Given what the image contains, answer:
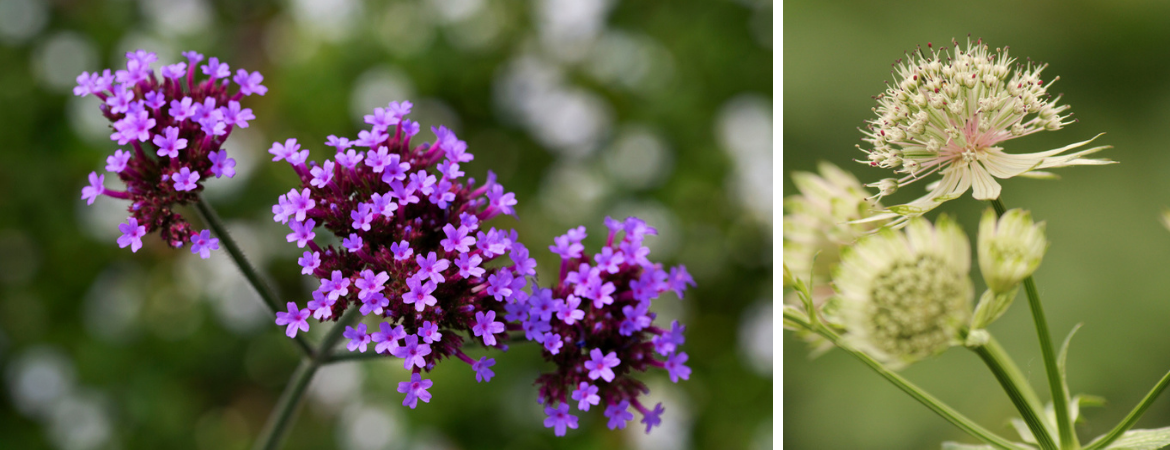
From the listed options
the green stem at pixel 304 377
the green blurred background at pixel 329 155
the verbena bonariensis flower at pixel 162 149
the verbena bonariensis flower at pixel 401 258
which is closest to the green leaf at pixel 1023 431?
the verbena bonariensis flower at pixel 401 258

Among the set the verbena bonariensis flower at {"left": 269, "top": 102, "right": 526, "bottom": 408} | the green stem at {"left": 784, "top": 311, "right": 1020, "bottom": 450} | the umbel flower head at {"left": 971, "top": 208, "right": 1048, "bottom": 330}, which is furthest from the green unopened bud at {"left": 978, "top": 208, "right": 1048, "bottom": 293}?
the verbena bonariensis flower at {"left": 269, "top": 102, "right": 526, "bottom": 408}

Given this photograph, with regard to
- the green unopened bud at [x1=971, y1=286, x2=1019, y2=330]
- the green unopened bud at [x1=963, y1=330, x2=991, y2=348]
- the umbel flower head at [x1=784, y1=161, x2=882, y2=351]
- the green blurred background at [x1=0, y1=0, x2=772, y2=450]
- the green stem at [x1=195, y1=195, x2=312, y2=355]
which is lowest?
the green unopened bud at [x1=963, y1=330, x2=991, y2=348]

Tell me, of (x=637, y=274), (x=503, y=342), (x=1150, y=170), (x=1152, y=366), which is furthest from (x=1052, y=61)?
(x=503, y=342)

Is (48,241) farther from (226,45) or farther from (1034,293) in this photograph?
(1034,293)

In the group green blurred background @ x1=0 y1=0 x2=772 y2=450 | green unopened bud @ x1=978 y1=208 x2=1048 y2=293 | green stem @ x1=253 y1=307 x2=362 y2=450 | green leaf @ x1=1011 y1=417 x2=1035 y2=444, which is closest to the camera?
green unopened bud @ x1=978 y1=208 x2=1048 y2=293

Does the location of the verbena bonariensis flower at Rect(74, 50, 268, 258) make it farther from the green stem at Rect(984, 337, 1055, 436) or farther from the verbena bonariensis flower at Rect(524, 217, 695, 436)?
the green stem at Rect(984, 337, 1055, 436)

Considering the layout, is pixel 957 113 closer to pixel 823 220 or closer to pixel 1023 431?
pixel 823 220
